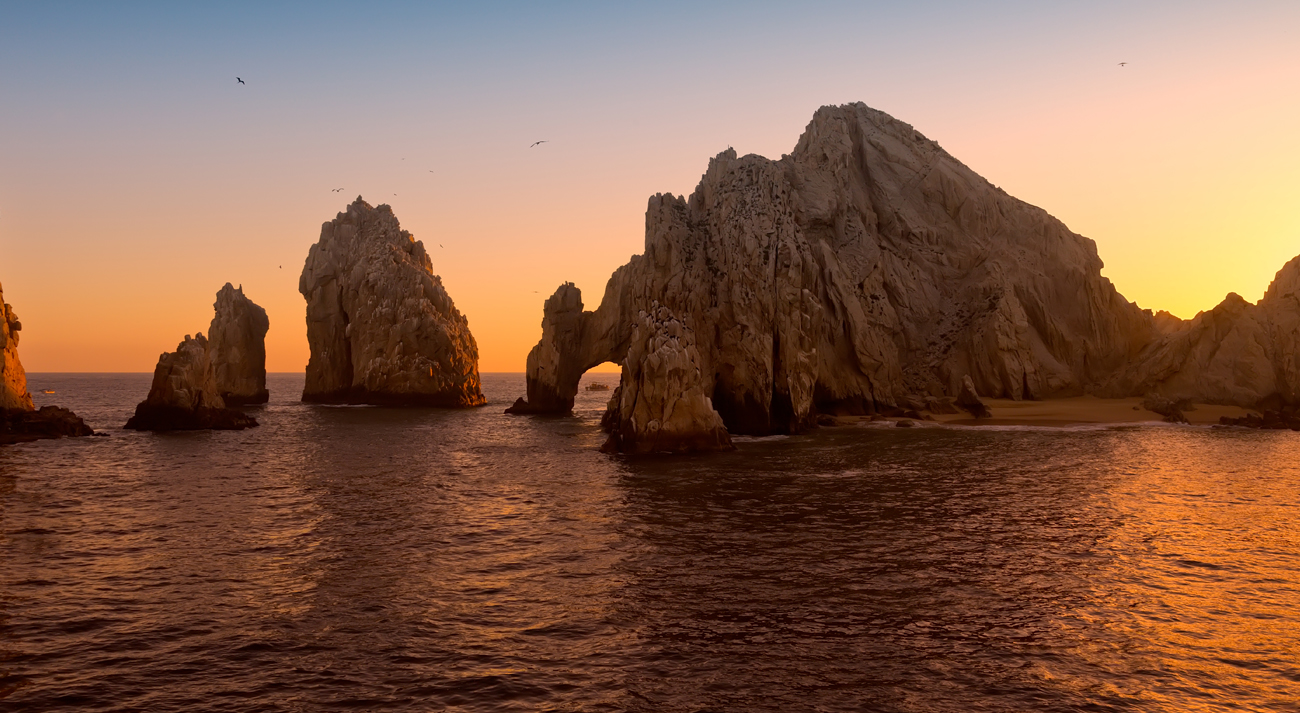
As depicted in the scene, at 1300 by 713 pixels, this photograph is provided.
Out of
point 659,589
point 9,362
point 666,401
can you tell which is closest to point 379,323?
point 9,362

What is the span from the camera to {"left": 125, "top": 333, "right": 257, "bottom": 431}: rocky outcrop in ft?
225

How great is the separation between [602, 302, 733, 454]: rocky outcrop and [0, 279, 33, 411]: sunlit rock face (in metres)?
44.7

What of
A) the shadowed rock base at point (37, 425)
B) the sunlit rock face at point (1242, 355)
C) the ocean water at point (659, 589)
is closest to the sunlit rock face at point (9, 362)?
the shadowed rock base at point (37, 425)

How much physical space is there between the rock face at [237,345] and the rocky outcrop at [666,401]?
8330 centimetres

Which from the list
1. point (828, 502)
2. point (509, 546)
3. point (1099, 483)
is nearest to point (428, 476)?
point (509, 546)

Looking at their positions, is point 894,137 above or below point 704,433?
above

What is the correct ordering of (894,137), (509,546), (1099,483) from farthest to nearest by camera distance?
(894,137)
(1099,483)
(509,546)

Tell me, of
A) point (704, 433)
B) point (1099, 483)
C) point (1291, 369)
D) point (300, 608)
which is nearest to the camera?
point (300, 608)

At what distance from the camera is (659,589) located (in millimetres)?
20828

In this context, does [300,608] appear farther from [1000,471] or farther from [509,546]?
[1000,471]

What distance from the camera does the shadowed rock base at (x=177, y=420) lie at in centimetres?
7025

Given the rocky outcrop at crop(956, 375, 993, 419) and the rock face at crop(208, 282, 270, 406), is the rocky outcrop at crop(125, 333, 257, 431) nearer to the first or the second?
the rock face at crop(208, 282, 270, 406)

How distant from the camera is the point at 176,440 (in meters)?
61.4

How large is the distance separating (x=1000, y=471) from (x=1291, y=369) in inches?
1782
